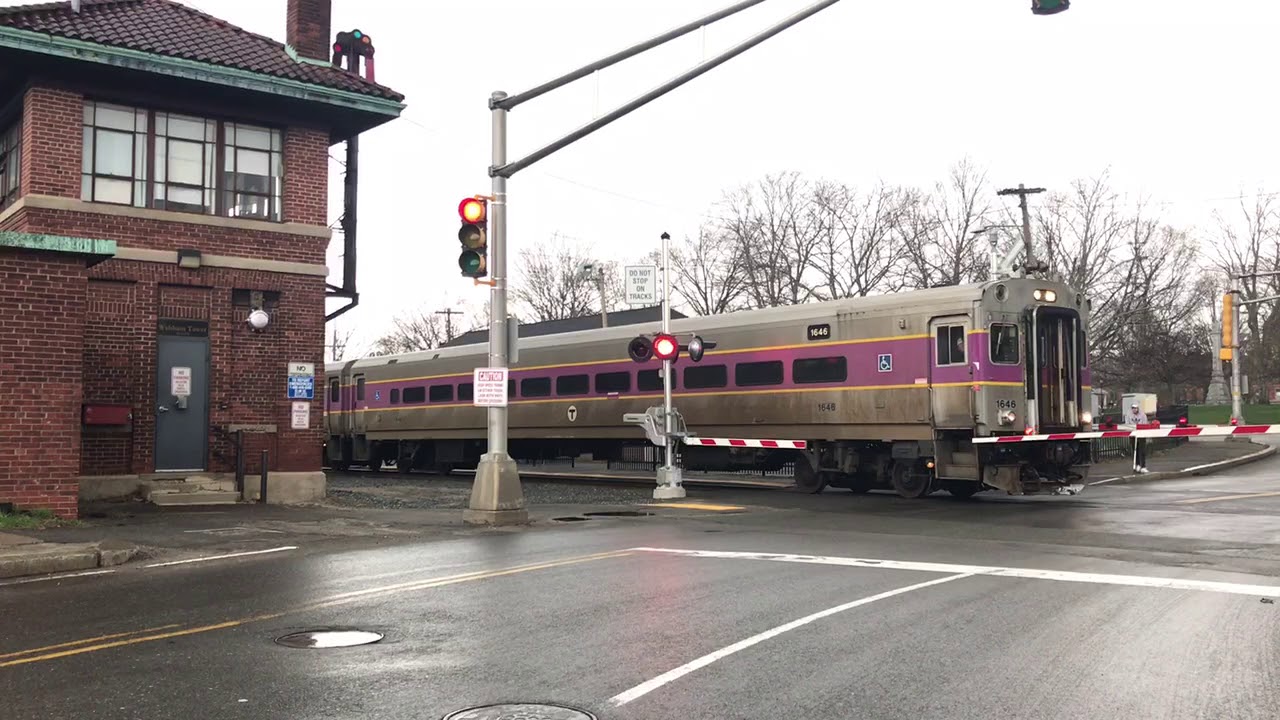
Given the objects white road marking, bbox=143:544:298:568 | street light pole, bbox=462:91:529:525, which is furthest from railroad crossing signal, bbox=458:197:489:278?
white road marking, bbox=143:544:298:568

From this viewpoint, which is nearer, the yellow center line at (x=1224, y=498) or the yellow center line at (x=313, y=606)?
the yellow center line at (x=313, y=606)

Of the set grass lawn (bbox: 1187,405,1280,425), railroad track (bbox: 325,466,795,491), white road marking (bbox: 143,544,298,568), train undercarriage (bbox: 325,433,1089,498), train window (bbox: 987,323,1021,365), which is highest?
train window (bbox: 987,323,1021,365)

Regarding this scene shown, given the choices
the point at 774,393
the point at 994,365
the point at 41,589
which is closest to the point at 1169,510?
the point at 994,365

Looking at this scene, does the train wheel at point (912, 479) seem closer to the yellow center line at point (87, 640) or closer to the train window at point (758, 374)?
the train window at point (758, 374)

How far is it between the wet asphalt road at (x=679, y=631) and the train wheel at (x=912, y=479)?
23.1ft

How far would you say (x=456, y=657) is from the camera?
6266 millimetres

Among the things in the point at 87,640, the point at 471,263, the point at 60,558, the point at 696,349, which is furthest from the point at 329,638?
the point at 696,349

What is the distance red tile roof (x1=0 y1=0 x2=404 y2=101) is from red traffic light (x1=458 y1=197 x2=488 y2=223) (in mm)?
5796

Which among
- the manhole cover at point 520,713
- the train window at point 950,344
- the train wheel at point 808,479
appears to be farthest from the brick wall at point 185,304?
the manhole cover at point 520,713

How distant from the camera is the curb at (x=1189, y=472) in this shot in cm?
2386

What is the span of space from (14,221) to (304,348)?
4.97 meters

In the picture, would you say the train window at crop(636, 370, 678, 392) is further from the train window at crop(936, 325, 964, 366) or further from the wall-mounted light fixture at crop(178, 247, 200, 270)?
the wall-mounted light fixture at crop(178, 247, 200, 270)

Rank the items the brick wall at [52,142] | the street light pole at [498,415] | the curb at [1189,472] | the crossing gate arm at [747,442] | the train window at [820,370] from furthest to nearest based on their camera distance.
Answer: the curb at [1189,472] → the crossing gate arm at [747,442] → the train window at [820,370] → the brick wall at [52,142] → the street light pole at [498,415]

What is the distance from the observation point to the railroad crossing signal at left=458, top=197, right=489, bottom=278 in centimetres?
1429
